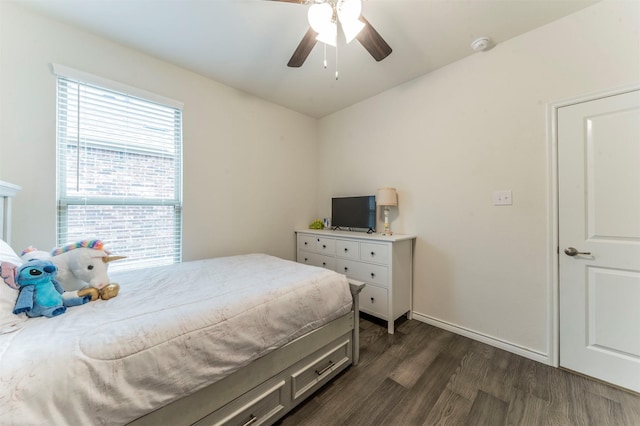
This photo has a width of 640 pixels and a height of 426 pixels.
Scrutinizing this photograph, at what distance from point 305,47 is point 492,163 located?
6.10ft

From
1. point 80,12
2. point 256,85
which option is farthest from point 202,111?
point 80,12

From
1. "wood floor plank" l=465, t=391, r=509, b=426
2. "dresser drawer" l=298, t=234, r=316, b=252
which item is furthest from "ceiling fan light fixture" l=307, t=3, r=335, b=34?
"wood floor plank" l=465, t=391, r=509, b=426

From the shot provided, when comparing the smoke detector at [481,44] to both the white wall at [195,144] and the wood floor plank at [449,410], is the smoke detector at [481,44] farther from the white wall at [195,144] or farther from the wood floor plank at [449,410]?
the wood floor plank at [449,410]

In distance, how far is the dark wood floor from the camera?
4.40 feet

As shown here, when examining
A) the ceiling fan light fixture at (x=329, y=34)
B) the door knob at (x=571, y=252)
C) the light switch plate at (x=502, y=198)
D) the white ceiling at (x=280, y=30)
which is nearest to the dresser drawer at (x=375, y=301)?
the light switch plate at (x=502, y=198)

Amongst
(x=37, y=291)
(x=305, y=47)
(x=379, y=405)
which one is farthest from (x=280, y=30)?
(x=379, y=405)

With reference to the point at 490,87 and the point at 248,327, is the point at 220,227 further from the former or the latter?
the point at 490,87

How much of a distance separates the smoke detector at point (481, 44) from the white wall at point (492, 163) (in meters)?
0.08

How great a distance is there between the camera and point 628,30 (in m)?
1.55

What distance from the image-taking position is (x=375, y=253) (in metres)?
2.37

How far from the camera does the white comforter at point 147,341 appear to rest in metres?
0.72

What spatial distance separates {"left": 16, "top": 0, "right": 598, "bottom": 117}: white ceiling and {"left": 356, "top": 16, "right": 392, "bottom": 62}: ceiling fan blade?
28cm

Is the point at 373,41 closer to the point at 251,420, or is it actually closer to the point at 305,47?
the point at 305,47

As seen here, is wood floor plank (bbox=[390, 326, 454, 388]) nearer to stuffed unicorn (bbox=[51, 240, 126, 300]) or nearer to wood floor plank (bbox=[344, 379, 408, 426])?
wood floor plank (bbox=[344, 379, 408, 426])
